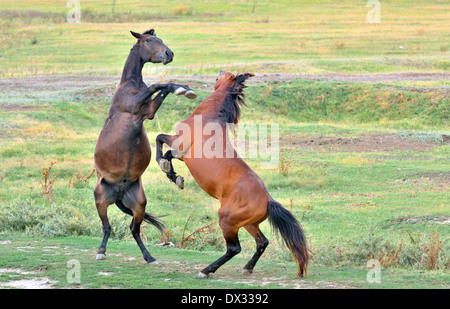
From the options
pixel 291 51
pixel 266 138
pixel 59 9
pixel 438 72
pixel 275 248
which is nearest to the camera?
pixel 275 248

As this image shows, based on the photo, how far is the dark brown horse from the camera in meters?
8.62

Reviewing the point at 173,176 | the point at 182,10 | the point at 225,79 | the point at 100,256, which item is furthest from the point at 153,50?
the point at 182,10

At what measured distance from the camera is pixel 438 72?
30797mm

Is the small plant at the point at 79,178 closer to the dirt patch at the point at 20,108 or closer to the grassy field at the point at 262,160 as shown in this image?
the grassy field at the point at 262,160

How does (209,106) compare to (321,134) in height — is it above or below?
above

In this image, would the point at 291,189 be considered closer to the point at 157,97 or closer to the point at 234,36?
the point at 157,97

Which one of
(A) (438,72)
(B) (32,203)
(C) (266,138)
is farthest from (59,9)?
(B) (32,203)

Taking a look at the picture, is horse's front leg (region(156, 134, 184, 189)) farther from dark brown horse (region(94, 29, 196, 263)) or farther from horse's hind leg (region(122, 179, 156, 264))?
horse's hind leg (region(122, 179, 156, 264))

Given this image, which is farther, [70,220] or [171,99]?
[171,99]

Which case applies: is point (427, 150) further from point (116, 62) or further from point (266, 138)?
point (116, 62)

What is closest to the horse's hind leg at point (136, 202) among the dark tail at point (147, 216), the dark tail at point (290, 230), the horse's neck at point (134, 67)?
the dark tail at point (147, 216)

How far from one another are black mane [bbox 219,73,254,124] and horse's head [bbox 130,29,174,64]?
0.90 metres

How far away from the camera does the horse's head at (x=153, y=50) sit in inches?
347
